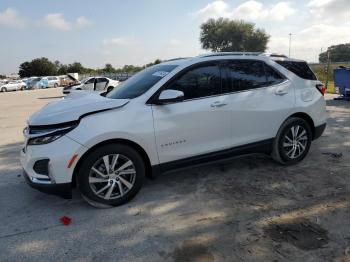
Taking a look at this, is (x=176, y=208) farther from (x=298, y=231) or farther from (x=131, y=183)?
(x=298, y=231)

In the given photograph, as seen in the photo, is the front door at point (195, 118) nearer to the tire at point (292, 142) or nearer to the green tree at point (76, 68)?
the tire at point (292, 142)

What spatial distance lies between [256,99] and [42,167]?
2.92 meters

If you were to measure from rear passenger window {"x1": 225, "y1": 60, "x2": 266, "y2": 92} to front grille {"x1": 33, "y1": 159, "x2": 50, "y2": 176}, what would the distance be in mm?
2515

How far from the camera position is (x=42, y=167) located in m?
3.98

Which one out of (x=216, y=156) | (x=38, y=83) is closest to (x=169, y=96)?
(x=216, y=156)

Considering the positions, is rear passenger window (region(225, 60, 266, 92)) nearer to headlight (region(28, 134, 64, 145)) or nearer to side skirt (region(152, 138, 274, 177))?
side skirt (region(152, 138, 274, 177))

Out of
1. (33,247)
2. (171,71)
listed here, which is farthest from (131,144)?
(33,247)

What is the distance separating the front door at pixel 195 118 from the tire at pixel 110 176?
0.38 metres

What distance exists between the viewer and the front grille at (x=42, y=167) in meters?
3.94

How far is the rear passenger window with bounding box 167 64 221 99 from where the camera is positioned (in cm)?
455

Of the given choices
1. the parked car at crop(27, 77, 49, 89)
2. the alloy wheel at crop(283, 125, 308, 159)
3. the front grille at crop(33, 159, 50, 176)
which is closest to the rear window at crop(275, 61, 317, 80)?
the alloy wheel at crop(283, 125, 308, 159)

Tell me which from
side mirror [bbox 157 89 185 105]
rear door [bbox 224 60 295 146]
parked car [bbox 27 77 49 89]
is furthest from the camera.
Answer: parked car [bbox 27 77 49 89]

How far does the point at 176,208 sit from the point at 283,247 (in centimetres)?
135

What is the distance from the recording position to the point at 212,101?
15.3 ft
